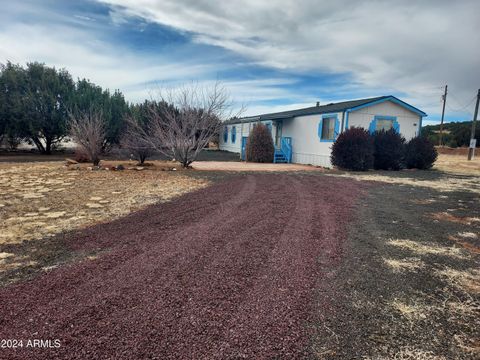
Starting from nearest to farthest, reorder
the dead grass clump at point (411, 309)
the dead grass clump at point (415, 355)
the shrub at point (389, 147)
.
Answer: the dead grass clump at point (415, 355)
the dead grass clump at point (411, 309)
the shrub at point (389, 147)

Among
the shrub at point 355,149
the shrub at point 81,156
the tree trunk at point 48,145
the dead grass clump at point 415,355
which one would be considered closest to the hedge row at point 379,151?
the shrub at point 355,149

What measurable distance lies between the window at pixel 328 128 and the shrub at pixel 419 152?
3771 millimetres

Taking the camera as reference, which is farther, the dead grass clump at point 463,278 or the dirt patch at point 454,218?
the dirt patch at point 454,218

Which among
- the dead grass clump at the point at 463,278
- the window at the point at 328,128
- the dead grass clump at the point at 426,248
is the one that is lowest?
the dead grass clump at the point at 463,278

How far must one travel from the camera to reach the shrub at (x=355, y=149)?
13641 millimetres

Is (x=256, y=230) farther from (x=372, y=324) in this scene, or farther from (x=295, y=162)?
(x=295, y=162)

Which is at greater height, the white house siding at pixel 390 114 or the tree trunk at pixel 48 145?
the white house siding at pixel 390 114

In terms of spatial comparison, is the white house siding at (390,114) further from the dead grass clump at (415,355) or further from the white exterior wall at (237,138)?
the dead grass clump at (415,355)

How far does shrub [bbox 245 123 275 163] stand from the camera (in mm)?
18234

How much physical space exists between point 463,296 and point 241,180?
7341 mm

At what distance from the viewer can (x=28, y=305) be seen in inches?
92.4

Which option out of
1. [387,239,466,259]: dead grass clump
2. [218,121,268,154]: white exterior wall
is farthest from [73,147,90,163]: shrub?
[218,121,268,154]: white exterior wall

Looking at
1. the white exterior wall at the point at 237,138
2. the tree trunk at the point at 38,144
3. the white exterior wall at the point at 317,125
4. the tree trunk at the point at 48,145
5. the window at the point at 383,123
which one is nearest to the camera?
the white exterior wall at the point at 317,125

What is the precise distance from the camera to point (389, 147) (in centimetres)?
1438
